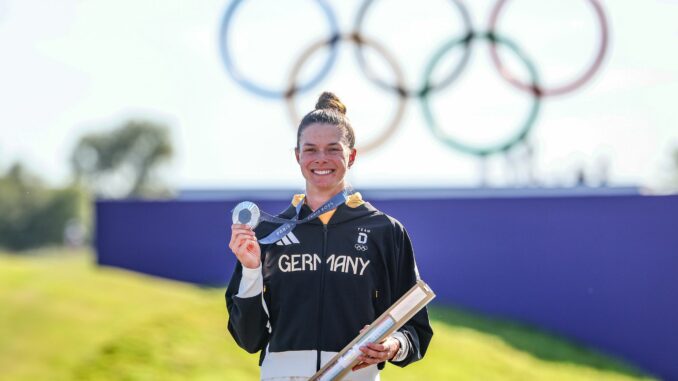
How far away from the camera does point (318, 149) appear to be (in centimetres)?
391

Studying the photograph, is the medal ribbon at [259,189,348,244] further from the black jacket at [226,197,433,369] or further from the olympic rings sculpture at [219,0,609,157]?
the olympic rings sculpture at [219,0,609,157]

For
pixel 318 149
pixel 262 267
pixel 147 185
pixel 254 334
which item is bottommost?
pixel 147 185

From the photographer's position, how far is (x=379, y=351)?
371 centimetres

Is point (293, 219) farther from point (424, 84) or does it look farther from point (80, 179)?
point (80, 179)

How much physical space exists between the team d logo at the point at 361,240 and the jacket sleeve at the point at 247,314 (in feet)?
1.35

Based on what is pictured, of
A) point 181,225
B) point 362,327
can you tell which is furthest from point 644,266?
point 362,327

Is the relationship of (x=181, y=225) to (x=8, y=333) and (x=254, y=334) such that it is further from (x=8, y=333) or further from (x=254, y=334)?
(x=254, y=334)

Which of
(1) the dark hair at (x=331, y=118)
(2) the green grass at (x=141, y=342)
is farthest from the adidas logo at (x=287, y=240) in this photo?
(2) the green grass at (x=141, y=342)

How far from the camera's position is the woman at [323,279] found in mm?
3916

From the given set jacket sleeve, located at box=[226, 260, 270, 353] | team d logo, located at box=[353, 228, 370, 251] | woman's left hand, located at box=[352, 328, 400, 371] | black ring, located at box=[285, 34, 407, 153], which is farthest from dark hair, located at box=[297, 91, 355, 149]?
black ring, located at box=[285, 34, 407, 153]

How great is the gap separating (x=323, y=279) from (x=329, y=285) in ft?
0.11

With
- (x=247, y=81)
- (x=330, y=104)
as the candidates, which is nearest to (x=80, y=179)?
(x=247, y=81)

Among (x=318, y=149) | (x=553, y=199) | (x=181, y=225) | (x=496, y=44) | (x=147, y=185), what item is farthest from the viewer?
(x=147, y=185)

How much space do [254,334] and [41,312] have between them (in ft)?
23.9
